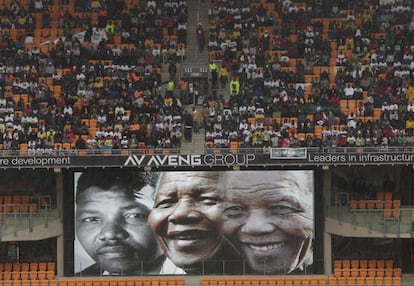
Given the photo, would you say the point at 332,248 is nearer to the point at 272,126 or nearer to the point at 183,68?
the point at 272,126

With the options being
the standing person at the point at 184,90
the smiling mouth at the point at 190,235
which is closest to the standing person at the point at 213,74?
the standing person at the point at 184,90

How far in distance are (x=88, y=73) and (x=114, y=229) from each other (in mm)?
6428

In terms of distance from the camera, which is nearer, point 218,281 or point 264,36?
point 218,281

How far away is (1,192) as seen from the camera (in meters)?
42.5

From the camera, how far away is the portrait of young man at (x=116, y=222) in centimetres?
4153

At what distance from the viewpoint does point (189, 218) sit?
41406 mm

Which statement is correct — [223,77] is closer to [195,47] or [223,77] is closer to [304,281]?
[195,47]

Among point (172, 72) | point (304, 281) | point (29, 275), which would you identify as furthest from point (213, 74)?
point (29, 275)

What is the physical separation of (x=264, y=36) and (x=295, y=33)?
132cm

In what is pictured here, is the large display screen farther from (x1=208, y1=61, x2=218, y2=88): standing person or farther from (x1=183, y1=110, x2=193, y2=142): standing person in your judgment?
(x1=208, y1=61, x2=218, y2=88): standing person

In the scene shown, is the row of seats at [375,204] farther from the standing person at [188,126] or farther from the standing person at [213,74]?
the standing person at [213,74]

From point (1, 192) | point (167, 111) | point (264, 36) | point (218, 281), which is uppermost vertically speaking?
point (264, 36)

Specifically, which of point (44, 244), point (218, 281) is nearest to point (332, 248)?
point (218, 281)

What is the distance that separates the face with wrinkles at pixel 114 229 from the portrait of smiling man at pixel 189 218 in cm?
51
